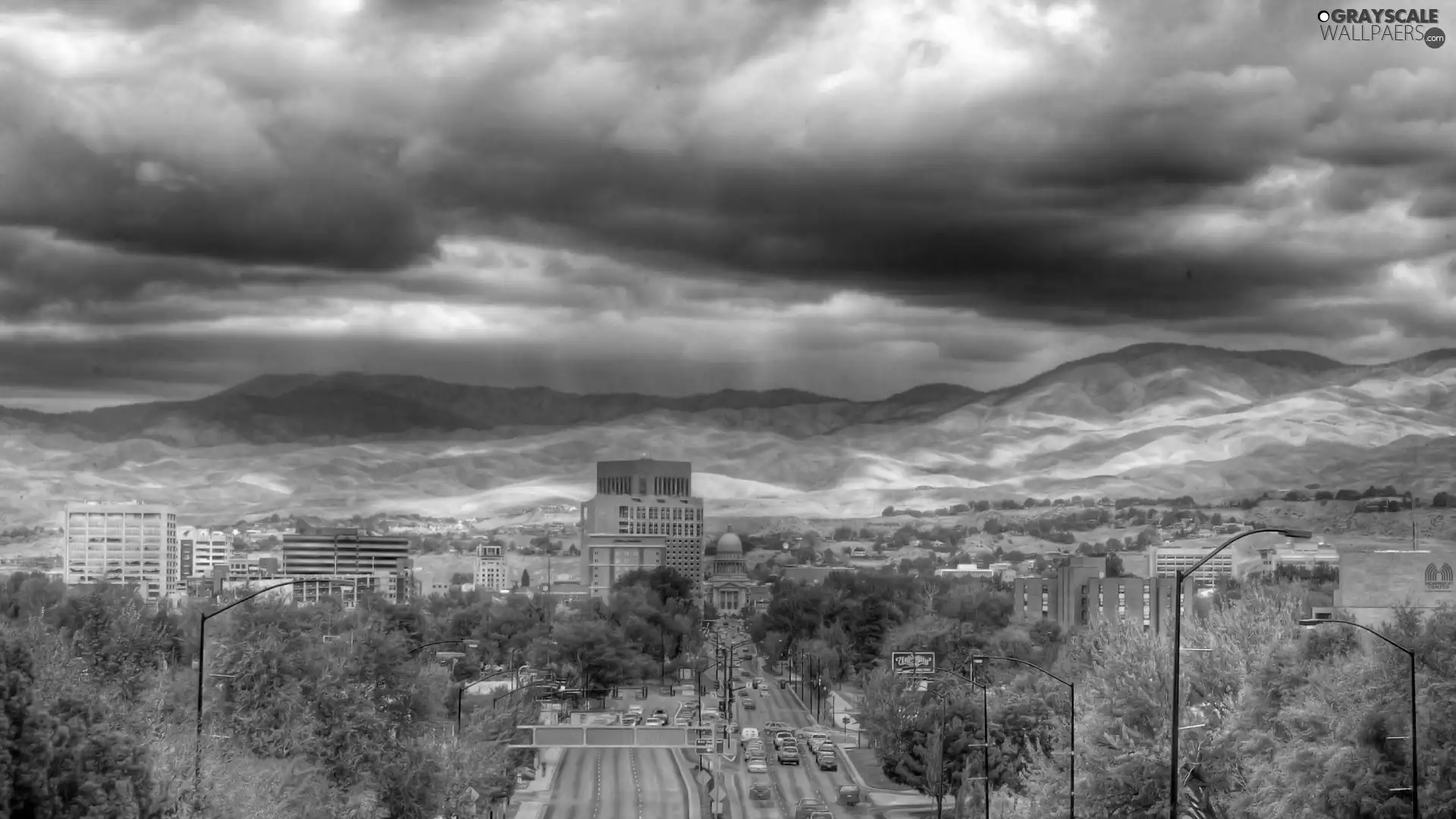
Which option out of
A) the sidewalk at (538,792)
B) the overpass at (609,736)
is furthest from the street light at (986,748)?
the sidewalk at (538,792)

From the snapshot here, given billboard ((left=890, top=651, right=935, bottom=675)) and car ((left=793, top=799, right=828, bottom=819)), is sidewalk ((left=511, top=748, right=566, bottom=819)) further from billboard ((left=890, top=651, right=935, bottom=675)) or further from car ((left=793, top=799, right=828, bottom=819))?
billboard ((left=890, top=651, right=935, bottom=675))

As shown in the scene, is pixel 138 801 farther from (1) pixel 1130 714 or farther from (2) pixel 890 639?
(2) pixel 890 639

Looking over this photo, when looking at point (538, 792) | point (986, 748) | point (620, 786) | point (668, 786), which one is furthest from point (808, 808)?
point (986, 748)

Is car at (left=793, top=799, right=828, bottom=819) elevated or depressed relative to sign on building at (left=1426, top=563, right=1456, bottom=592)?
depressed

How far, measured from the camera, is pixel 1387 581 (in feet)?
287

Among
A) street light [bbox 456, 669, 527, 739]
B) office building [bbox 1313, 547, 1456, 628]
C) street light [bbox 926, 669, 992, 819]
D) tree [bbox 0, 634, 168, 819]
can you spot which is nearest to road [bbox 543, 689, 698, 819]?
street light [bbox 456, 669, 527, 739]

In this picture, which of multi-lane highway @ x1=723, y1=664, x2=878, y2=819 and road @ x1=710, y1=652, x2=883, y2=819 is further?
multi-lane highway @ x1=723, y1=664, x2=878, y2=819

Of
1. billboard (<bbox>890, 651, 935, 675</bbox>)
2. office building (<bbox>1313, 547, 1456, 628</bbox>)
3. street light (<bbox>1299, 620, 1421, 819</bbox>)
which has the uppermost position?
office building (<bbox>1313, 547, 1456, 628</bbox>)

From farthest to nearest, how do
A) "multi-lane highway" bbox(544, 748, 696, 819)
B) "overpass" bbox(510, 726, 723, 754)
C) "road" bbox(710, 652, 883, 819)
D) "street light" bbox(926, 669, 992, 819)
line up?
"multi-lane highway" bbox(544, 748, 696, 819)
"road" bbox(710, 652, 883, 819)
"overpass" bbox(510, 726, 723, 754)
"street light" bbox(926, 669, 992, 819)

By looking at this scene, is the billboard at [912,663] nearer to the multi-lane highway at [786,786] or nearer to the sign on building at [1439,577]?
the multi-lane highway at [786,786]

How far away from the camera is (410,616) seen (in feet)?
574

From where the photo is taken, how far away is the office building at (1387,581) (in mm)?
83938

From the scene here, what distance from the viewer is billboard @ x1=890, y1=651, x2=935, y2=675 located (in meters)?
113

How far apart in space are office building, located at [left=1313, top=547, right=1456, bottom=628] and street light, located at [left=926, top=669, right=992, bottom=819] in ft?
50.3
